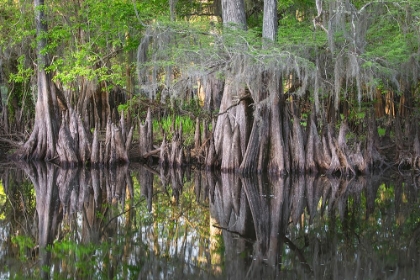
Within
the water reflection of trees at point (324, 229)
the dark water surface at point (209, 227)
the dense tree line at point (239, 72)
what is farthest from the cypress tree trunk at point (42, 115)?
the water reflection of trees at point (324, 229)

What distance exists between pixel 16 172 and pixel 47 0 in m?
5.02

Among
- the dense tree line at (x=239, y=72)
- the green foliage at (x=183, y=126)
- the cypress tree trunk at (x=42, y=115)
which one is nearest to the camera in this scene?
the dense tree line at (x=239, y=72)

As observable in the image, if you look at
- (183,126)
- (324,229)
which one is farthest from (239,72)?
(183,126)

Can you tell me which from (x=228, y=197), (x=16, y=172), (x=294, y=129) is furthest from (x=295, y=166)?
(x=16, y=172)

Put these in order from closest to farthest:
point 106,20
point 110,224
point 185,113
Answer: point 110,224 → point 106,20 → point 185,113

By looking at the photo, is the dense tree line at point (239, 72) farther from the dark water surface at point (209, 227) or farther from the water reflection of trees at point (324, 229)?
the water reflection of trees at point (324, 229)

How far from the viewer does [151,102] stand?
18.1 metres

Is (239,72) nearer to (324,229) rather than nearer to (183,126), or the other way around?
(324,229)

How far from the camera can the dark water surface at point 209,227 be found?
562 centimetres

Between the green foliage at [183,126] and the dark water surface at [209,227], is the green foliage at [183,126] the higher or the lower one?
the higher one

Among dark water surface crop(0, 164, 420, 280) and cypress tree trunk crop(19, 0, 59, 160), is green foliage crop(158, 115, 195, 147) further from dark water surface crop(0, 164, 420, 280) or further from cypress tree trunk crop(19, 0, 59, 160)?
dark water surface crop(0, 164, 420, 280)

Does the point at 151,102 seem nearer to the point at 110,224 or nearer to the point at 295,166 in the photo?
the point at 295,166

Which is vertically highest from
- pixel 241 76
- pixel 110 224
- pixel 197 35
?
pixel 197 35

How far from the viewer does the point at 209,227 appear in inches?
294
